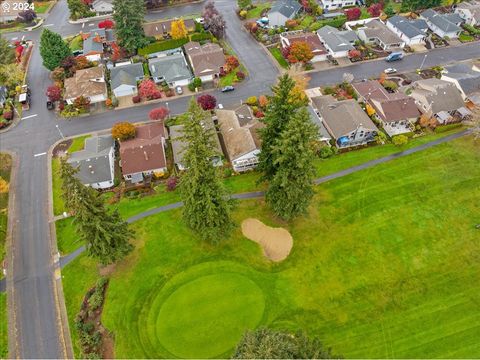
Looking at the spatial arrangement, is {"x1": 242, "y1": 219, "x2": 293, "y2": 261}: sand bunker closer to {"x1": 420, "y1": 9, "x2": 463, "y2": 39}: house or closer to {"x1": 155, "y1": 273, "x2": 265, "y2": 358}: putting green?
{"x1": 155, "y1": 273, "x2": 265, "y2": 358}: putting green

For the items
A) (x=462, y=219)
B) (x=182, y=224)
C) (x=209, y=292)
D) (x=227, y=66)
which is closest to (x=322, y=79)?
(x=227, y=66)

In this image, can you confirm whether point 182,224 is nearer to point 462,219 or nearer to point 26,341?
point 26,341

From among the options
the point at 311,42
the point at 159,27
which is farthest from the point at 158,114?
the point at 311,42

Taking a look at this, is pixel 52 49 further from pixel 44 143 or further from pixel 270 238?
pixel 270 238

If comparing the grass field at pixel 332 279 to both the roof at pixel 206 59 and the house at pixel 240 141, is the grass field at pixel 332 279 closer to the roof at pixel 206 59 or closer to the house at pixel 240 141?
the house at pixel 240 141

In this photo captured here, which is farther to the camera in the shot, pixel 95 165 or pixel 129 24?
pixel 129 24

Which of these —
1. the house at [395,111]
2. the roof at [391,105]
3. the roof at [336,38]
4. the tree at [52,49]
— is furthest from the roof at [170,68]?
the house at [395,111]
